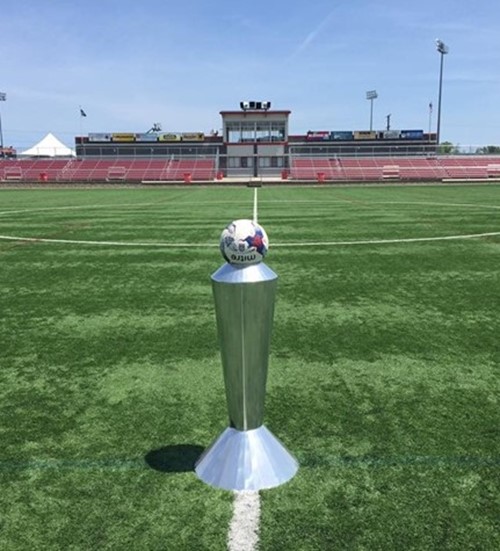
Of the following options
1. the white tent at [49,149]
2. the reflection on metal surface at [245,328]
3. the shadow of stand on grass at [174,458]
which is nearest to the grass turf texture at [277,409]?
the shadow of stand on grass at [174,458]

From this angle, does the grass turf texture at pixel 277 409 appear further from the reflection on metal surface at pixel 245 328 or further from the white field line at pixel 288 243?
the white field line at pixel 288 243

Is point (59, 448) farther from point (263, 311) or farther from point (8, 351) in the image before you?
point (8, 351)

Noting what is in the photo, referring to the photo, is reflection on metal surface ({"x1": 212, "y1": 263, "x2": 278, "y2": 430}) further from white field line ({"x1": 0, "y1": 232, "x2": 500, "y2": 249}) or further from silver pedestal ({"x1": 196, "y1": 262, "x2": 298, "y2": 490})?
white field line ({"x1": 0, "y1": 232, "x2": 500, "y2": 249})

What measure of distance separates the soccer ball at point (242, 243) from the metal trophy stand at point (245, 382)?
5 centimetres

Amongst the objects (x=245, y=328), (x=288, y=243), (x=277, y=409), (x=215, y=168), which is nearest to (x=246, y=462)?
(x=245, y=328)

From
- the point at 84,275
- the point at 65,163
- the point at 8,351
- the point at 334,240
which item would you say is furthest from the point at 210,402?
the point at 65,163

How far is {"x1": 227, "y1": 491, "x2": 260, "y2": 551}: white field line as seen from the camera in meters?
2.46

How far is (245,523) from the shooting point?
103 inches

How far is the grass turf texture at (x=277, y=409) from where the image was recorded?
2.62 meters

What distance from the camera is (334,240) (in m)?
11.8

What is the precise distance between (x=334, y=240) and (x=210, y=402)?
823 centimetres

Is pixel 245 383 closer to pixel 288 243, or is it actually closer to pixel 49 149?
pixel 288 243

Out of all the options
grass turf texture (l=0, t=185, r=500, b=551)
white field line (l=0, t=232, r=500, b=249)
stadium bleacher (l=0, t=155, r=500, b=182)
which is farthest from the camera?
stadium bleacher (l=0, t=155, r=500, b=182)

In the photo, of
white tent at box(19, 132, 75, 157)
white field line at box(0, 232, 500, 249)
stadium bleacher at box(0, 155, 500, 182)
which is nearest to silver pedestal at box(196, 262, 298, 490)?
white field line at box(0, 232, 500, 249)
